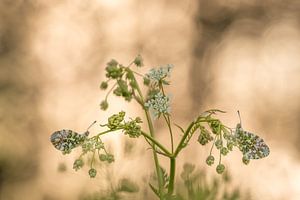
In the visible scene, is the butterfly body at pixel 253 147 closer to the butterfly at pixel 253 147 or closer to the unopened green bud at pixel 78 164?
the butterfly at pixel 253 147

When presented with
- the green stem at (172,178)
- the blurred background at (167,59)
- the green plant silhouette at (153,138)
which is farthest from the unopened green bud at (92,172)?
the blurred background at (167,59)

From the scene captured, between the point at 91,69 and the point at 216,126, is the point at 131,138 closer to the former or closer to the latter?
the point at 216,126

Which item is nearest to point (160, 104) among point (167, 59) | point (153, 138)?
point (153, 138)

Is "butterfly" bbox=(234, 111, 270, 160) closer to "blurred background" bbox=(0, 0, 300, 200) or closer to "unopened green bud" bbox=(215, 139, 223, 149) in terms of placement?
"unopened green bud" bbox=(215, 139, 223, 149)

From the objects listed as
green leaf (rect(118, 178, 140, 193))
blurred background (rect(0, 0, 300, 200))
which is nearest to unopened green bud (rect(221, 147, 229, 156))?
green leaf (rect(118, 178, 140, 193))

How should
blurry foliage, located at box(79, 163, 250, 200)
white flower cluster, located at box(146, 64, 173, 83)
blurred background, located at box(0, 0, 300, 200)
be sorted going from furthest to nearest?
blurred background, located at box(0, 0, 300, 200), white flower cluster, located at box(146, 64, 173, 83), blurry foliage, located at box(79, 163, 250, 200)

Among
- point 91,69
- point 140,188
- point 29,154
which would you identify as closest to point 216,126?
point 140,188
